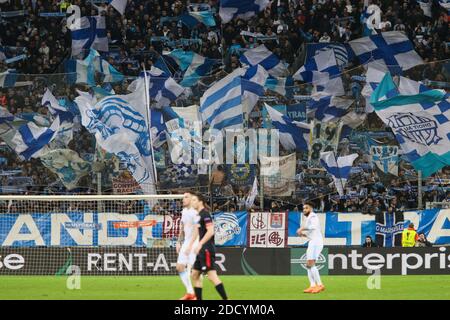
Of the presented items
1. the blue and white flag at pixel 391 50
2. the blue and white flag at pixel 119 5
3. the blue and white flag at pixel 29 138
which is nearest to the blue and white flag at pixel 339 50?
the blue and white flag at pixel 391 50

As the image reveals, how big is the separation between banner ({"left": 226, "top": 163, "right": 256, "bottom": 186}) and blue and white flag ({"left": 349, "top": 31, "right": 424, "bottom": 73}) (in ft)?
22.1

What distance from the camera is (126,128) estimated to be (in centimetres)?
3338

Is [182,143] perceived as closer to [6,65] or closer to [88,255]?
[88,255]

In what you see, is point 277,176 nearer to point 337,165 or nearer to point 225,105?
point 337,165

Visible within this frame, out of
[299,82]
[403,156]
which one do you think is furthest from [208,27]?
[403,156]

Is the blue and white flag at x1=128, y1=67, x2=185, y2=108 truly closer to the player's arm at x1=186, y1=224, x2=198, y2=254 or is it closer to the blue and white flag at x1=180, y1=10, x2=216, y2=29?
the blue and white flag at x1=180, y1=10, x2=216, y2=29

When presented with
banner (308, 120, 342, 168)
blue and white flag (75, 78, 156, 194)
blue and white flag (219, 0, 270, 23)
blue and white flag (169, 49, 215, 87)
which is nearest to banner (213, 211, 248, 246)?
blue and white flag (75, 78, 156, 194)

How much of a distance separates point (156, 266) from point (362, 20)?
50.7 ft

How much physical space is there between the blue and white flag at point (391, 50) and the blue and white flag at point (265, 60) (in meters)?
3.29

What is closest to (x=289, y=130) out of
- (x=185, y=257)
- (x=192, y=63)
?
(x=192, y=63)

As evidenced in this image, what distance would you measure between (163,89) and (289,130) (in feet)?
15.3

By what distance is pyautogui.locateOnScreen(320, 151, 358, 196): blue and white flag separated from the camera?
1291 inches

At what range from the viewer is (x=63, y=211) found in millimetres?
31984

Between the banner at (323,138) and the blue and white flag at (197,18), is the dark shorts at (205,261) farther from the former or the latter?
the blue and white flag at (197,18)
